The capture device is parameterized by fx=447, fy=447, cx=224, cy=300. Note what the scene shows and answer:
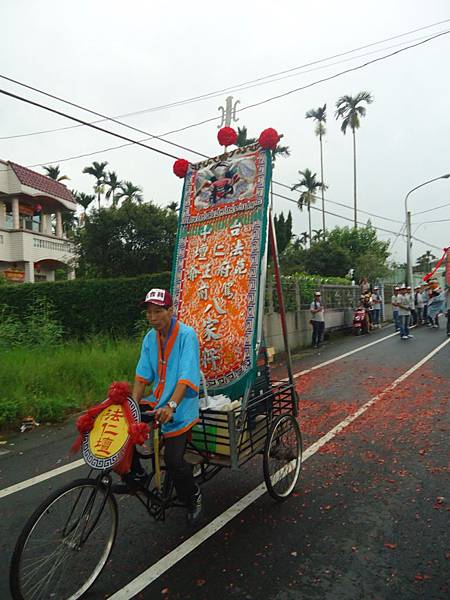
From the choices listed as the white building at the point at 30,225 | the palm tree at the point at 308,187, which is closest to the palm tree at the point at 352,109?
the palm tree at the point at 308,187

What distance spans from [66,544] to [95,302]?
12.2 metres

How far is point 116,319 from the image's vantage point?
14.1 m

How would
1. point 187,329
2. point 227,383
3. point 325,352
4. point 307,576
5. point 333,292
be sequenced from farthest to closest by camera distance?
point 333,292
point 325,352
point 227,383
point 187,329
point 307,576

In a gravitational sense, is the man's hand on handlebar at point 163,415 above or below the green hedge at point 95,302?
below

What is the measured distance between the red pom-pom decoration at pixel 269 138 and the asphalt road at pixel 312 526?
10.4ft

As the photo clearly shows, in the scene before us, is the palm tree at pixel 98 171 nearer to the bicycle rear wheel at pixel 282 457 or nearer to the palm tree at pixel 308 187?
the palm tree at pixel 308 187

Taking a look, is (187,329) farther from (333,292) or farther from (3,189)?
(3,189)

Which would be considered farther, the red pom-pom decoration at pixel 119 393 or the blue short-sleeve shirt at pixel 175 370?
the blue short-sleeve shirt at pixel 175 370

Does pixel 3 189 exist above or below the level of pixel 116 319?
above

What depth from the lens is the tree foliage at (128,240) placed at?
20141 millimetres

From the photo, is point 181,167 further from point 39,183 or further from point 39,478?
point 39,183

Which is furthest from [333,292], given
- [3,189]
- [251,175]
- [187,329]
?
[3,189]

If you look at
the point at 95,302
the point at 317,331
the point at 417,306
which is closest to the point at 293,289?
the point at 317,331

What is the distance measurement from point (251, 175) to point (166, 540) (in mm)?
3158
